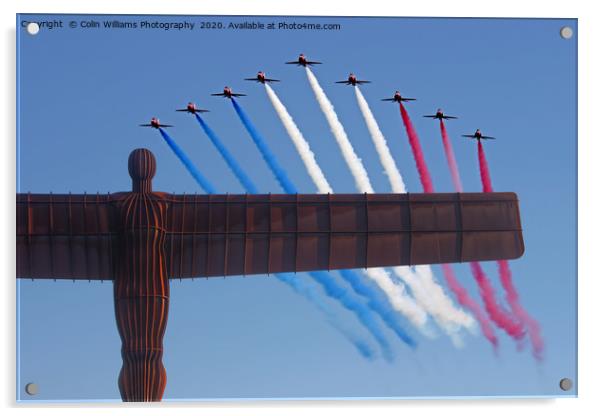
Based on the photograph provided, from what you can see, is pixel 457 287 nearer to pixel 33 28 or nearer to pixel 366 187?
pixel 366 187

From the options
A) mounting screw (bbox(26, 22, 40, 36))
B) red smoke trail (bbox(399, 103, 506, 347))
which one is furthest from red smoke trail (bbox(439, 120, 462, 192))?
mounting screw (bbox(26, 22, 40, 36))

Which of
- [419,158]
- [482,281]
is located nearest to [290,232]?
[419,158]

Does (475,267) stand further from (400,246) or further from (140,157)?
(140,157)

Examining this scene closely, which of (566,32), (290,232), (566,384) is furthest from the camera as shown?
(290,232)

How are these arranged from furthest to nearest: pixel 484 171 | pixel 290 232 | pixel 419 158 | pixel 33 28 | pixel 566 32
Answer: pixel 290 232
pixel 419 158
pixel 484 171
pixel 566 32
pixel 33 28

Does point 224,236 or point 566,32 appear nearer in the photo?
point 566,32

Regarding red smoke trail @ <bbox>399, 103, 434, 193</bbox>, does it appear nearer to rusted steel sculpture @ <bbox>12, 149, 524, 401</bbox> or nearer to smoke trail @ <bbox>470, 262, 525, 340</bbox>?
rusted steel sculpture @ <bbox>12, 149, 524, 401</bbox>

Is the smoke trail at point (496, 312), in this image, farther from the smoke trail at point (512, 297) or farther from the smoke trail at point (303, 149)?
the smoke trail at point (303, 149)
